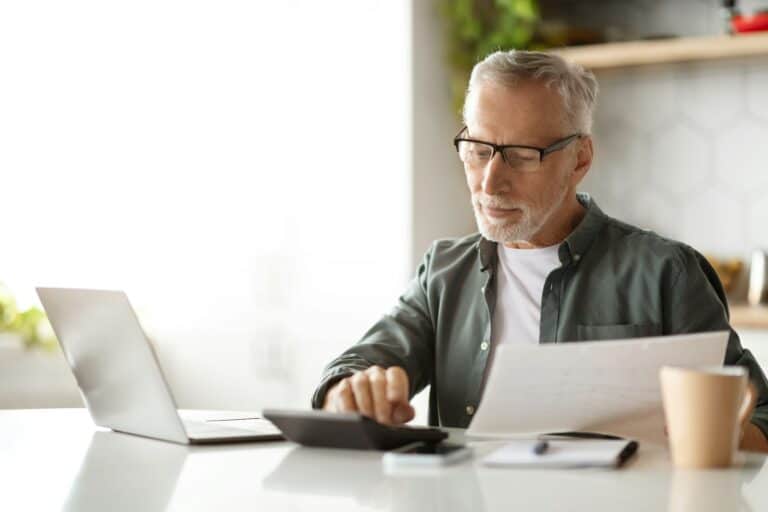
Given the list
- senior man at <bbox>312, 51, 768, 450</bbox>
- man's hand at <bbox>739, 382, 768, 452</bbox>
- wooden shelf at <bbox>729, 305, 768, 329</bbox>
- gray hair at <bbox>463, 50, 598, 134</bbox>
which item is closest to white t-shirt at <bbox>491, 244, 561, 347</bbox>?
senior man at <bbox>312, 51, 768, 450</bbox>

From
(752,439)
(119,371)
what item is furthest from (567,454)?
(119,371)

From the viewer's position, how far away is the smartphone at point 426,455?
4.70 ft

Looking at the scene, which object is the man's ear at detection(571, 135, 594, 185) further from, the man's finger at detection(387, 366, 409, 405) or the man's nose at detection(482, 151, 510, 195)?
the man's finger at detection(387, 366, 409, 405)

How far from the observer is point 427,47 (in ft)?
11.7

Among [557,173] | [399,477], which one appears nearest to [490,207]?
[557,173]

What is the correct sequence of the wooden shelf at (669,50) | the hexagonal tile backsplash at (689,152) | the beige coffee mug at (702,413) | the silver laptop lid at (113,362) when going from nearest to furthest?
the beige coffee mug at (702,413) < the silver laptop lid at (113,362) < the wooden shelf at (669,50) < the hexagonal tile backsplash at (689,152)

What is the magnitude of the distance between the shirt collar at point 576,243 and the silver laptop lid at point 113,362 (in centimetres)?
80

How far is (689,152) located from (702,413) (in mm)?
2276

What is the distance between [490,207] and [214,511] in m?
1.05

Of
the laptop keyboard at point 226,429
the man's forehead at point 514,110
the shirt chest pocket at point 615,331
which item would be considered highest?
the man's forehead at point 514,110

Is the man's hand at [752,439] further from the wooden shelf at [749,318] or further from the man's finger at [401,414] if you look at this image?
the wooden shelf at [749,318]

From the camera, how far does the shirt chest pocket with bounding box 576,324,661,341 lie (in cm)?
209

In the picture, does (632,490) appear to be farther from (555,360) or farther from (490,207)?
(490,207)

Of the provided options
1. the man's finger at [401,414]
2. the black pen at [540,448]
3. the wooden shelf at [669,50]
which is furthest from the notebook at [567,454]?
the wooden shelf at [669,50]
